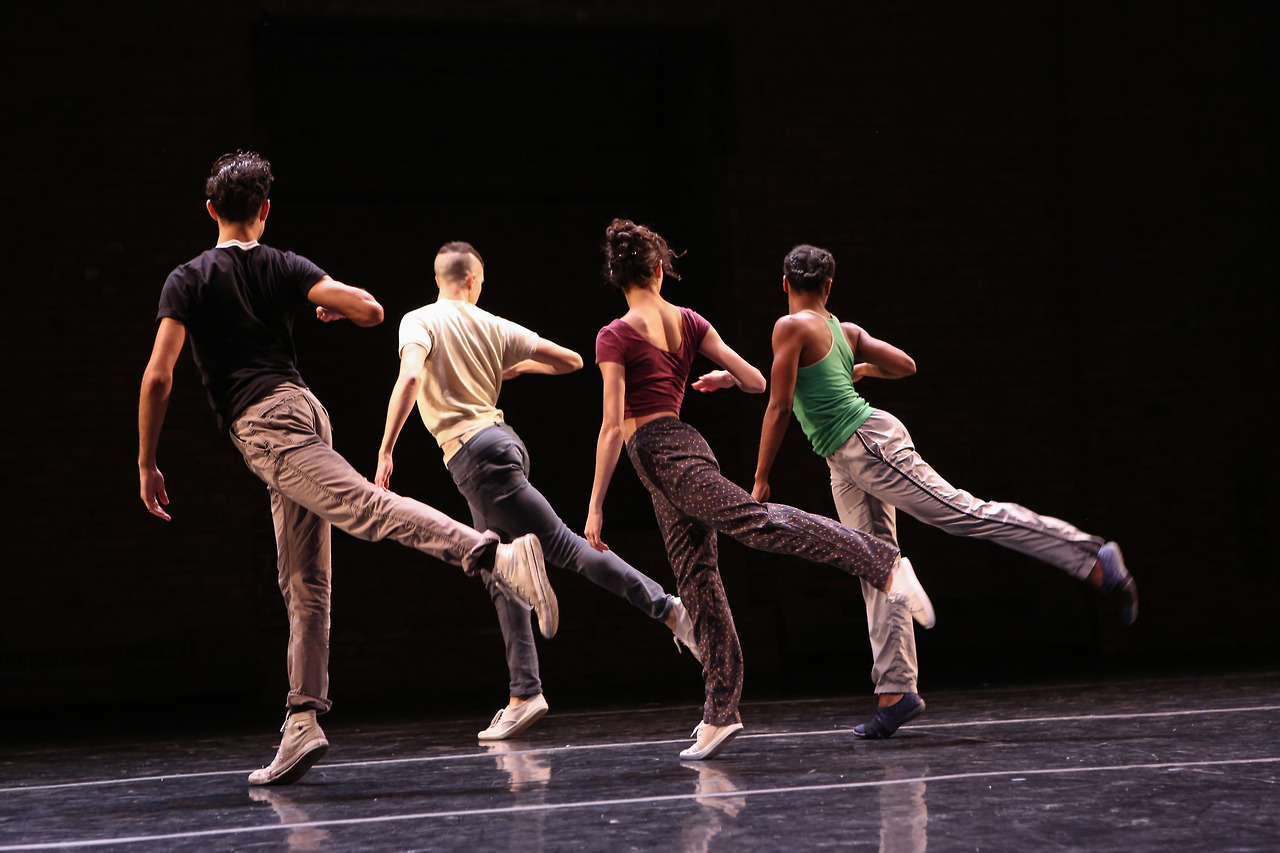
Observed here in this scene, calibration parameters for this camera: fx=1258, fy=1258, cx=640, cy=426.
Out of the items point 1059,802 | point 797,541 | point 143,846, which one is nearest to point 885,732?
point 797,541

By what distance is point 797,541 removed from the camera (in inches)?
147

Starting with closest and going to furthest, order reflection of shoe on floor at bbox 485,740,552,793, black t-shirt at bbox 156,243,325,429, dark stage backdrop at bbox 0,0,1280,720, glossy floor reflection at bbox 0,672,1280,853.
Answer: glossy floor reflection at bbox 0,672,1280,853, black t-shirt at bbox 156,243,325,429, reflection of shoe on floor at bbox 485,740,552,793, dark stage backdrop at bbox 0,0,1280,720

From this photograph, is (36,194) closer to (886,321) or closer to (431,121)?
(431,121)

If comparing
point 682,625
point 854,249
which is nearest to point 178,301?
point 682,625

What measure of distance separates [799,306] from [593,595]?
3.31 metres

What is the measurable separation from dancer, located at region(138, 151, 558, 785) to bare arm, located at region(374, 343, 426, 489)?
20.7 inches

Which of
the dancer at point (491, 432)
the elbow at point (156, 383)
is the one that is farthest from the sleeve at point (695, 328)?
the elbow at point (156, 383)

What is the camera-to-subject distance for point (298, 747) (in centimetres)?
373

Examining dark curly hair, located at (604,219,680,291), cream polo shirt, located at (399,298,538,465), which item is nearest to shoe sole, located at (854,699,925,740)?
dark curly hair, located at (604,219,680,291)

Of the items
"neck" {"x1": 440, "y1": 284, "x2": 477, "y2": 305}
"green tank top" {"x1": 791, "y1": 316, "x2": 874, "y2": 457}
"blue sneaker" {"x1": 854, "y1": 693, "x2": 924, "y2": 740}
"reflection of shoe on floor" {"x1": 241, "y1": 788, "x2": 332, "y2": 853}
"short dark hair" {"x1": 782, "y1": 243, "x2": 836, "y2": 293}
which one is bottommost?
"reflection of shoe on floor" {"x1": 241, "y1": 788, "x2": 332, "y2": 853}

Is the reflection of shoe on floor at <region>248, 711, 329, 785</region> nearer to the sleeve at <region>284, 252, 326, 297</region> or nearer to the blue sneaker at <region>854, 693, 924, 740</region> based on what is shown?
the sleeve at <region>284, 252, 326, 297</region>

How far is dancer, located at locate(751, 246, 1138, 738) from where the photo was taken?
13.3 ft

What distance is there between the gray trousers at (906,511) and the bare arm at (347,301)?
5.59ft

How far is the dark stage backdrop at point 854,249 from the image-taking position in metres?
7.32
